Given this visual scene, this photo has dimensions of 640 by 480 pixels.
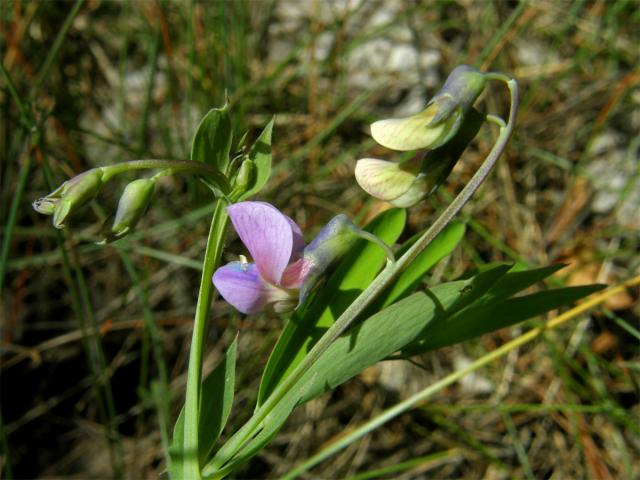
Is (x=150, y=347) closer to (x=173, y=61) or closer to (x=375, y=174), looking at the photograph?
(x=173, y=61)

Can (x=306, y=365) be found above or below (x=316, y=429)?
above

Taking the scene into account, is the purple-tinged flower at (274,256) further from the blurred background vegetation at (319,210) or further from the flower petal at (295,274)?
the blurred background vegetation at (319,210)

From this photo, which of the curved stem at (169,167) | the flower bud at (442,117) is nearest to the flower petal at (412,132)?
the flower bud at (442,117)

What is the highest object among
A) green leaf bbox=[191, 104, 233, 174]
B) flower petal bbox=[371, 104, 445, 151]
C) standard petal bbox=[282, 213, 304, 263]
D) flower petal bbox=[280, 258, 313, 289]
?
flower petal bbox=[371, 104, 445, 151]

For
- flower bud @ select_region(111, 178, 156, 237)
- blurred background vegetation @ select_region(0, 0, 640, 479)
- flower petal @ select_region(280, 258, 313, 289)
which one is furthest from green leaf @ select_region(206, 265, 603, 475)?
blurred background vegetation @ select_region(0, 0, 640, 479)

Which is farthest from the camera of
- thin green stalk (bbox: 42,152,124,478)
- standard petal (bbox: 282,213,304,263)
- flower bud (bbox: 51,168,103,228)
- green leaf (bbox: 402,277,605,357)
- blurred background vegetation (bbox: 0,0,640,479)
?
blurred background vegetation (bbox: 0,0,640,479)

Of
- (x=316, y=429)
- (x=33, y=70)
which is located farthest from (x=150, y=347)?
(x=33, y=70)

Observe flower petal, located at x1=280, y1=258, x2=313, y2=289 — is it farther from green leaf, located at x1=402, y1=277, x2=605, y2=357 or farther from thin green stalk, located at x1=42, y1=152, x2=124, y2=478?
thin green stalk, located at x1=42, y1=152, x2=124, y2=478
